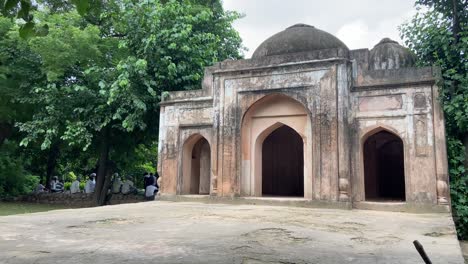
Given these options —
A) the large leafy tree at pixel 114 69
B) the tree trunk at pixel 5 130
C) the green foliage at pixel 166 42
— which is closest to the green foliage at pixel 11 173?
the tree trunk at pixel 5 130

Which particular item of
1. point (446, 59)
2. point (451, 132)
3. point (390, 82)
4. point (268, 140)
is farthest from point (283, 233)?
point (268, 140)

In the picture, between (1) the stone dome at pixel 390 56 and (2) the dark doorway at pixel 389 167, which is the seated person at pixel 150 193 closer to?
(2) the dark doorway at pixel 389 167

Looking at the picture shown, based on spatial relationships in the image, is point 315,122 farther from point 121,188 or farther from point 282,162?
point 121,188

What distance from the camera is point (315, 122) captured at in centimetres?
897

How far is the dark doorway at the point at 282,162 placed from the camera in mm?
12594

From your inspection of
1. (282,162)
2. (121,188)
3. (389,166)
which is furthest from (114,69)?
(389,166)

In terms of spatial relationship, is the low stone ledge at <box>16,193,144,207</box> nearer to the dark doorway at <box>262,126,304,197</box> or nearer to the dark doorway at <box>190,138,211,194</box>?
the dark doorway at <box>190,138,211,194</box>

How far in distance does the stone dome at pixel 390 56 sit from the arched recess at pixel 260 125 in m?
2.28

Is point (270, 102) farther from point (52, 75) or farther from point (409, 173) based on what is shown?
point (52, 75)

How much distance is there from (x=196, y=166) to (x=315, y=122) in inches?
165

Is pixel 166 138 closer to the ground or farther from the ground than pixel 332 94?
closer to the ground

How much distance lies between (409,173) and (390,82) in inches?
75.2

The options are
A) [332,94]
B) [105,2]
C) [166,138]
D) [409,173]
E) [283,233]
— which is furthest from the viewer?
[105,2]

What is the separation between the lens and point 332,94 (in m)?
8.88
